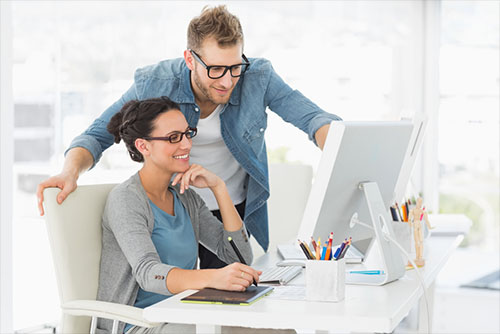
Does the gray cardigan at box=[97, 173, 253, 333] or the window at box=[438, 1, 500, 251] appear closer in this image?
the gray cardigan at box=[97, 173, 253, 333]

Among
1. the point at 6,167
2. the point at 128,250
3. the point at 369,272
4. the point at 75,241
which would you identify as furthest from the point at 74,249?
the point at 6,167

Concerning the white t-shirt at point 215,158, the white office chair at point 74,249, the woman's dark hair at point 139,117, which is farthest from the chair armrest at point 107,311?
the white t-shirt at point 215,158

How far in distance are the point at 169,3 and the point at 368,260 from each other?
2.81 m

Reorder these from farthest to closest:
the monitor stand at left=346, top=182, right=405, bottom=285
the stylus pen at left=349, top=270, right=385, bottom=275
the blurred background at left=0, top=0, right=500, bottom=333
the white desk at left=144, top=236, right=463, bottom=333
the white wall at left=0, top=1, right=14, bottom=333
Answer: the blurred background at left=0, top=0, right=500, bottom=333 → the white wall at left=0, top=1, right=14, bottom=333 → the stylus pen at left=349, top=270, right=385, bottom=275 → the monitor stand at left=346, top=182, right=405, bottom=285 → the white desk at left=144, top=236, right=463, bottom=333

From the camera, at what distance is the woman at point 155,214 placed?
181 centimetres

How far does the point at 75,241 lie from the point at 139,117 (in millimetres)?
396

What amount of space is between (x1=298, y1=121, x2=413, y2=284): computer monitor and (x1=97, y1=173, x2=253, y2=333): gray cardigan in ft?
1.32

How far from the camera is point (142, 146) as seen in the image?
6.55ft

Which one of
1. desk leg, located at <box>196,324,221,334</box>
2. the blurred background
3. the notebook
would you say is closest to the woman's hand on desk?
the notebook

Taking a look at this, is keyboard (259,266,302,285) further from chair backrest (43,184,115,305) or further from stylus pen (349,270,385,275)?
chair backrest (43,184,115,305)

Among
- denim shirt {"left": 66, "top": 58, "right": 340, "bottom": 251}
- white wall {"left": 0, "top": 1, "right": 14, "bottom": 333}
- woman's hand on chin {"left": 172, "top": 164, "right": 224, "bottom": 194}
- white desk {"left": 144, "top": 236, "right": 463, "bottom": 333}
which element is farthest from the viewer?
white wall {"left": 0, "top": 1, "right": 14, "bottom": 333}

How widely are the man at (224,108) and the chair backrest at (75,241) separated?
139 millimetres

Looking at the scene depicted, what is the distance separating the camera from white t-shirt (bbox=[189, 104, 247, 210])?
228cm

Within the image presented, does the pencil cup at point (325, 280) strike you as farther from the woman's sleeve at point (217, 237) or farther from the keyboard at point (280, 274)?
the woman's sleeve at point (217, 237)
